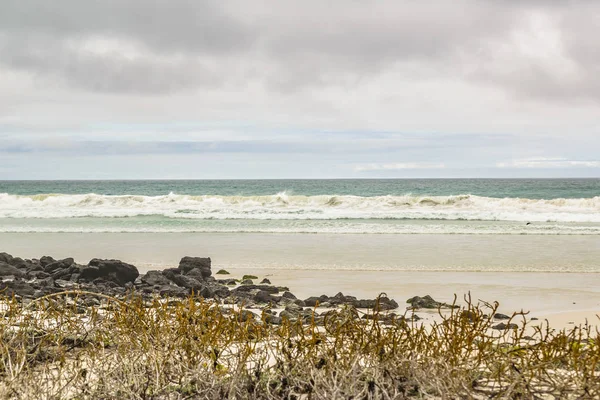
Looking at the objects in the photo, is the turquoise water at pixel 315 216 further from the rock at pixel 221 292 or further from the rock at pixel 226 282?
the rock at pixel 221 292

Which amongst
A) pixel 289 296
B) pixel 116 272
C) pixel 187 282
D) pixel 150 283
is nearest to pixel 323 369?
Result: pixel 289 296

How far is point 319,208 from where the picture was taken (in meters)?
38.8

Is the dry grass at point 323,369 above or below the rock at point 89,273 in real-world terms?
above

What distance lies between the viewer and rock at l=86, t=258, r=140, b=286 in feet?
37.1

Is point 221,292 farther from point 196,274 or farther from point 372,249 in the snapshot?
point 372,249

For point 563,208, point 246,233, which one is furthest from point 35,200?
point 563,208

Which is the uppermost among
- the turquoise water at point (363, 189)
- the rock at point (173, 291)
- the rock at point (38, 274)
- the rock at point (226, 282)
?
the turquoise water at point (363, 189)

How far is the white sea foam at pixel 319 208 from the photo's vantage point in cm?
3161

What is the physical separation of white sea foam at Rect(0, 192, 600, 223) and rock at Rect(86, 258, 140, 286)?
1923 cm

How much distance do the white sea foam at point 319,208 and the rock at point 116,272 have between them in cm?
1923

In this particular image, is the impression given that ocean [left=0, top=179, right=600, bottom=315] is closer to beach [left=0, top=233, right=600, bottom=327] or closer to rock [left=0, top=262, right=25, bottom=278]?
beach [left=0, top=233, right=600, bottom=327]

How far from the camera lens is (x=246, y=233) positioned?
22766 mm

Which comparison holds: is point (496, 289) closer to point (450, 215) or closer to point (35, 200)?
point (450, 215)

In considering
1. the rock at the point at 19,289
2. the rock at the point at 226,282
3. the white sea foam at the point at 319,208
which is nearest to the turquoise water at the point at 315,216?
the white sea foam at the point at 319,208
